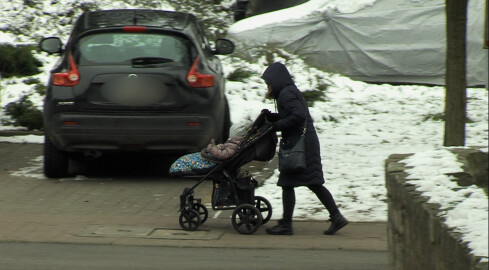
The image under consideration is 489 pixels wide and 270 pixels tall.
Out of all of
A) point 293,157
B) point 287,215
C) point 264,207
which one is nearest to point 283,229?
point 287,215

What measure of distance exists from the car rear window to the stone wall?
3.95 metres

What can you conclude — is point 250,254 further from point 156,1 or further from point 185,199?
point 156,1

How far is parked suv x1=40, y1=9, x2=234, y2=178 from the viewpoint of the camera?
935 centimetres

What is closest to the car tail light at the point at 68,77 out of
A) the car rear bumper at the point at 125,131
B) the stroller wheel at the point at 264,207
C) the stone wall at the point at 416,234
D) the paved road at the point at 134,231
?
the car rear bumper at the point at 125,131

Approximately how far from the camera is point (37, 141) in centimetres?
1208

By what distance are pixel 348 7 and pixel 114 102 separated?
26.4 feet

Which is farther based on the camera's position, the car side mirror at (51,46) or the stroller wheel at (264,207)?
the car side mirror at (51,46)

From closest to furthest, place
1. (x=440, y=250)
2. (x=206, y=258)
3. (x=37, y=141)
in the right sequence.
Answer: (x=440, y=250)
(x=206, y=258)
(x=37, y=141)

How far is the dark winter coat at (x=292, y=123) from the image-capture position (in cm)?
768

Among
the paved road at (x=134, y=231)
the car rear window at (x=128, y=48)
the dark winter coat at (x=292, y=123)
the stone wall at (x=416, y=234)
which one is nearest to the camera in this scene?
the stone wall at (x=416, y=234)

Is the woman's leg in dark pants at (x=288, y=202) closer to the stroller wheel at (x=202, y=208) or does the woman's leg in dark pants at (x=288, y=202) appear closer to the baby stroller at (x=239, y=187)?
the baby stroller at (x=239, y=187)

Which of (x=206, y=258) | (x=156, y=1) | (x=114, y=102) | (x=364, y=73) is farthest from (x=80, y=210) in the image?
(x=156, y=1)

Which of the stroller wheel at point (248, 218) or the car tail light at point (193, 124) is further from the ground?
the car tail light at point (193, 124)

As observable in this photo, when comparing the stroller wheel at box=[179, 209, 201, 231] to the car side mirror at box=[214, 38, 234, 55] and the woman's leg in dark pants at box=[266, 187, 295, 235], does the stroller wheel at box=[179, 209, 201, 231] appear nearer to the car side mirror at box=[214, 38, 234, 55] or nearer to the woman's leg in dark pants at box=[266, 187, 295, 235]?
the woman's leg in dark pants at box=[266, 187, 295, 235]
